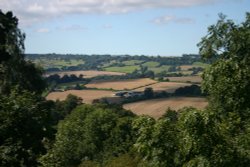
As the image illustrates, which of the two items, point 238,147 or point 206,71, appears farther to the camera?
point 206,71

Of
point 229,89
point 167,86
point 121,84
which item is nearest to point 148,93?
point 167,86

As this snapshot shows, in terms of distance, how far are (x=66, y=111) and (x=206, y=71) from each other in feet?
333

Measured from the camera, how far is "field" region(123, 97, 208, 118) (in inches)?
4844

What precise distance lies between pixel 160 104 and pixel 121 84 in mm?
51451

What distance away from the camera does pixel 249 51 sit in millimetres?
31391

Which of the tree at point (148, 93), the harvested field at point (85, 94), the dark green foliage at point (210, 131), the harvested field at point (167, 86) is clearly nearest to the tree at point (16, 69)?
the dark green foliage at point (210, 131)

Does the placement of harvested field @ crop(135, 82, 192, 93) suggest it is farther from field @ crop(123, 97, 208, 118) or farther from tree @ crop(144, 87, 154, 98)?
field @ crop(123, 97, 208, 118)

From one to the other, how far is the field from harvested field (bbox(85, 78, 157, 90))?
111 ft

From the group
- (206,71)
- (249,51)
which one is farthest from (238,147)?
(249,51)

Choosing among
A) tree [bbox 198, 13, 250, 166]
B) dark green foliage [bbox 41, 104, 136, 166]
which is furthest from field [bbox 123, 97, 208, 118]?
tree [bbox 198, 13, 250, 166]

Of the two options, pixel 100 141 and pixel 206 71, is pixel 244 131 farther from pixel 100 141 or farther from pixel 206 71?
pixel 100 141

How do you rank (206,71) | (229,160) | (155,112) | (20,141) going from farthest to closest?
(155,112), (206,71), (20,141), (229,160)

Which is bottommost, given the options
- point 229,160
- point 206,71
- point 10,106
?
point 229,160

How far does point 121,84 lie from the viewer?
593 ft
